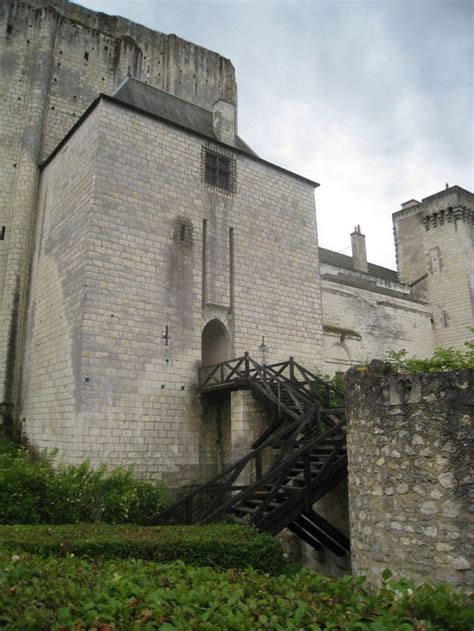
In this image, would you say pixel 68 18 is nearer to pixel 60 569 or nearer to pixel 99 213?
pixel 99 213

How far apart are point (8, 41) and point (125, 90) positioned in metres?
5.64

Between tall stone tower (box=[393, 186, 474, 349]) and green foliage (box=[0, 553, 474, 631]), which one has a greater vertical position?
tall stone tower (box=[393, 186, 474, 349])

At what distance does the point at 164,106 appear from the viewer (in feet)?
52.9

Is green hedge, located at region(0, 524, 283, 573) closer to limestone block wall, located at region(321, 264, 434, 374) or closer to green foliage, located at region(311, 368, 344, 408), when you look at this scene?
green foliage, located at region(311, 368, 344, 408)

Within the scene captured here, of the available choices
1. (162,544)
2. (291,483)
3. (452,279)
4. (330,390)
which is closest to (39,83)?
(330,390)

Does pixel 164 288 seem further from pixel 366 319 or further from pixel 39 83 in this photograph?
pixel 366 319

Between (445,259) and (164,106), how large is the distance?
1782 centimetres

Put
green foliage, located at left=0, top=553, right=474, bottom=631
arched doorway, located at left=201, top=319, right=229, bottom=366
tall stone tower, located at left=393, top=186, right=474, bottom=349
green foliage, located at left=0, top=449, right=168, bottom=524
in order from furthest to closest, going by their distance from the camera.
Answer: tall stone tower, located at left=393, top=186, right=474, bottom=349
arched doorway, located at left=201, top=319, right=229, bottom=366
green foliage, located at left=0, top=449, right=168, bottom=524
green foliage, located at left=0, top=553, right=474, bottom=631

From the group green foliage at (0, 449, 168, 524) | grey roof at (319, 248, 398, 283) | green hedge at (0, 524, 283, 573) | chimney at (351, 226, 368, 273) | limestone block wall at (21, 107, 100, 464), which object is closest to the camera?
green hedge at (0, 524, 283, 573)

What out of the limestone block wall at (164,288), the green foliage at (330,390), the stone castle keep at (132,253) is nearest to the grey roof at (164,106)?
the stone castle keep at (132,253)

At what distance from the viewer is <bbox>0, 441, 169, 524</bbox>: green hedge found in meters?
9.30

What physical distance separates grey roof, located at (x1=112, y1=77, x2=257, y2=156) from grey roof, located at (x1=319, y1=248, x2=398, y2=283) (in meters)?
11.3

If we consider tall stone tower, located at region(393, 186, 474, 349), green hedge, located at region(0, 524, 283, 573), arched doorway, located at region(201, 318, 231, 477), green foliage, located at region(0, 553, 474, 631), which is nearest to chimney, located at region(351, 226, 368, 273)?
tall stone tower, located at region(393, 186, 474, 349)

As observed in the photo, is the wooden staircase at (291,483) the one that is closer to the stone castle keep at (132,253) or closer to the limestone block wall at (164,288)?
the stone castle keep at (132,253)
